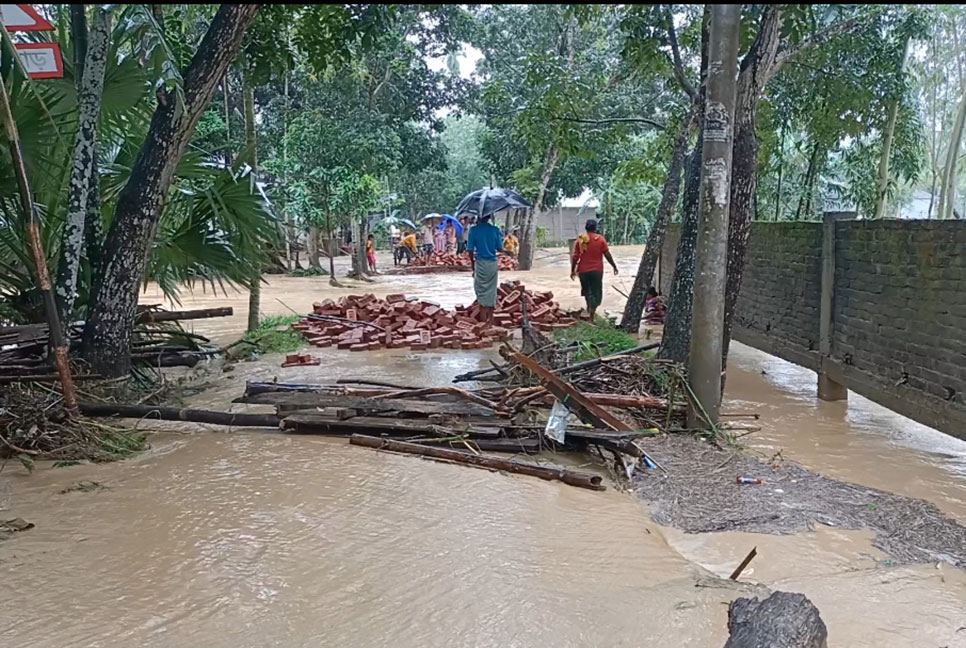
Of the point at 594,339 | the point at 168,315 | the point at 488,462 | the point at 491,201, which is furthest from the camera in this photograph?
the point at 491,201

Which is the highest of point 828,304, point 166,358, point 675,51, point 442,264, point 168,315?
point 675,51

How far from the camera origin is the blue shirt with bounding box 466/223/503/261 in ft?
34.4

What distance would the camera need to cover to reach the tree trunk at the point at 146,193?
6355mm

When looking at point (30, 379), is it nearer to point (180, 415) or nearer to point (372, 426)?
point (180, 415)

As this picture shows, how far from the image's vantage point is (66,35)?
7012mm

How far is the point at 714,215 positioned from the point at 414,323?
231 inches

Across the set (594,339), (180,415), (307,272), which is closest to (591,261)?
(594,339)

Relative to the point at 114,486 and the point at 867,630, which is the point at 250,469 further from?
the point at 867,630

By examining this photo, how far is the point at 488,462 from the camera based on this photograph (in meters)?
5.02

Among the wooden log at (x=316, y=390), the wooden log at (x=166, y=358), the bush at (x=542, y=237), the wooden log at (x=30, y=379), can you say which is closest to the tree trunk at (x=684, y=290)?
the wooden log at (x=316, y=390)

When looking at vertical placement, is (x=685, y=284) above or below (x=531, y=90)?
below

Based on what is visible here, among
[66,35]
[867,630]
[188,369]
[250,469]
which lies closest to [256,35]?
[66,35]

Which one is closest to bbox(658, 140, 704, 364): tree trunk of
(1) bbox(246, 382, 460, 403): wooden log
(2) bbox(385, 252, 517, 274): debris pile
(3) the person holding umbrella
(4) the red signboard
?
(1) bbox(246, 382, 460, 403): wooden log

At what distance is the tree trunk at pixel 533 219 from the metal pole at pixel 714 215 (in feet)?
52.4
